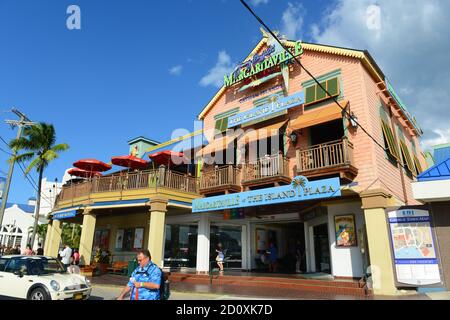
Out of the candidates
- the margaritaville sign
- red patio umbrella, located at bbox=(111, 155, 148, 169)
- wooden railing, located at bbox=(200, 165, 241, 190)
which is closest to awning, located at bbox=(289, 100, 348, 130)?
the margaritaville sign

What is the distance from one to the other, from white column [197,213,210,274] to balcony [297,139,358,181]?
712 cm

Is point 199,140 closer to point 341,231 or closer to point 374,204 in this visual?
point 341,231

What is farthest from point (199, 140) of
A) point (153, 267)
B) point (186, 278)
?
point (153, 267)

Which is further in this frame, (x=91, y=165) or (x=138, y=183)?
(x=91, y=165)

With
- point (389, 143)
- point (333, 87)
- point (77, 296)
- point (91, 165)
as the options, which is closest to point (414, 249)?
point (389, 143)

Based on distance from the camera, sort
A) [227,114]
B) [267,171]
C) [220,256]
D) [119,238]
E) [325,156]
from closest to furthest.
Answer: [325,156] → [267,171] → [220,256] → [227,114] → [119,238]

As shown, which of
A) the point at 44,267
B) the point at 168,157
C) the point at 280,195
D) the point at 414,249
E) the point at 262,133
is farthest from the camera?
the point at 168,157

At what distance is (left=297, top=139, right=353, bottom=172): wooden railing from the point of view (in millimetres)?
12320

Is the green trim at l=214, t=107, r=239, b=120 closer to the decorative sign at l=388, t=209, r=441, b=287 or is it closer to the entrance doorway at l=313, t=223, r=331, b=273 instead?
the entrance doorway at l=313, t=223, r=331, b=273

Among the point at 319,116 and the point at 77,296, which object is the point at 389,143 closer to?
the point at 319,116

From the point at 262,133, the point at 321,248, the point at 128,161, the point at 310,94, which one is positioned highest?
the point at 310,94

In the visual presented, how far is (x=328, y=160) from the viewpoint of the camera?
13359 mm

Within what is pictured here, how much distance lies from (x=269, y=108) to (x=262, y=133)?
1.26m
